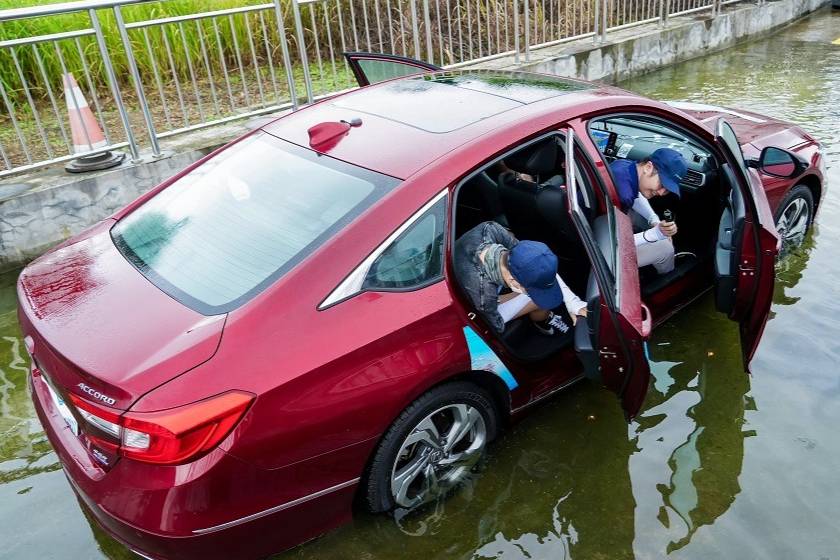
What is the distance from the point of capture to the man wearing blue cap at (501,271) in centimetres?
277

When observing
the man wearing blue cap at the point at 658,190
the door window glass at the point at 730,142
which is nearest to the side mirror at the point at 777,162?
the door window glass at the point at 730,142

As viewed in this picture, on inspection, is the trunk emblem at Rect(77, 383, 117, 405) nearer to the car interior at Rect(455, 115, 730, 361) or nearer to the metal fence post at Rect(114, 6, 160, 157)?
the car interior at Rect(455, 115, 730, 361)

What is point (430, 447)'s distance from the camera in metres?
2.77

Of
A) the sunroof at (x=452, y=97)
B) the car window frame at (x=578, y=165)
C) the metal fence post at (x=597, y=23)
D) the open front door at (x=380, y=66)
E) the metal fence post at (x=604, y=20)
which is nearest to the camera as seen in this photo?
the car window frame at (x=578, y=165)

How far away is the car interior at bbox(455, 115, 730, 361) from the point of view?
9.87ft

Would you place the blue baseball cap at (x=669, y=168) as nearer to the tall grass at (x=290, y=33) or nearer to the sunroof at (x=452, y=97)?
the sunroof at (x=452, y=97)

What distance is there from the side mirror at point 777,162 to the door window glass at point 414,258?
210 cm

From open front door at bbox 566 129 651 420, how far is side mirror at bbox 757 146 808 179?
129cm

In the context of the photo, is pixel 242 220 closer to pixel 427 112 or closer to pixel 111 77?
pixel 427 112

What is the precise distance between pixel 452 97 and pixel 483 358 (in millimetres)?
1200

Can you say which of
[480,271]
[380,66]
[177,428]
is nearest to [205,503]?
[177,428]

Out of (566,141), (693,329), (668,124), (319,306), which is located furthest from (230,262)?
(693,329)

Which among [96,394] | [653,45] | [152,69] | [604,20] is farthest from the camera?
[653,45]

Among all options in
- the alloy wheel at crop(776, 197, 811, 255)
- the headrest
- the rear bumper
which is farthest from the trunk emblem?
the alloy wheel at crop(776, 197, 811, 255)
